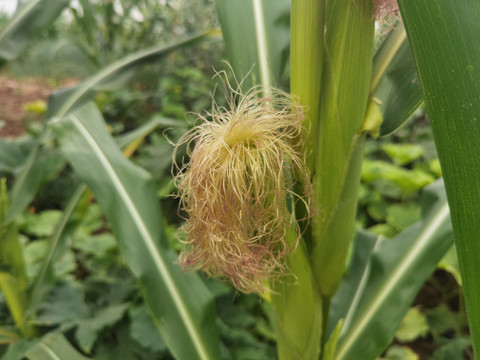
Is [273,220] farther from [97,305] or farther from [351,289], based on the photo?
[97,305]

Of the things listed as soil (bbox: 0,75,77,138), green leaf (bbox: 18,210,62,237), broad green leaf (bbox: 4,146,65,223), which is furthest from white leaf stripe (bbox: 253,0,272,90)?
soil (bbox: 0,75,77,138)

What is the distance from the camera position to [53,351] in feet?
2.33

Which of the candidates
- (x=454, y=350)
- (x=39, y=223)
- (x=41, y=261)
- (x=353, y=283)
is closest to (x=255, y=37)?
(x=353, y=283)

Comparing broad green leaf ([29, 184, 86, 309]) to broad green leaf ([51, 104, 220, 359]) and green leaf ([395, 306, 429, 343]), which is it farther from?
green leaf ([395, 306, 429, 343])

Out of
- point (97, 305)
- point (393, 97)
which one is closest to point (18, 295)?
point (97, 305)

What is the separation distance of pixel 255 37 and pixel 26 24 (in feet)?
2.27

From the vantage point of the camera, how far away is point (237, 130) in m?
0.39

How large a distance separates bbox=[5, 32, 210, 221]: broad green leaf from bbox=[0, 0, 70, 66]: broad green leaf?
0.53 feet

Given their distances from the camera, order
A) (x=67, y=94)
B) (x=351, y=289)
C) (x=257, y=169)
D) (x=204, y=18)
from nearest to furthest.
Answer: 1. (x=257, y=169)
2. (x=351, y=289)
3. (x=67, y=94)
4. (x=204, y=18)

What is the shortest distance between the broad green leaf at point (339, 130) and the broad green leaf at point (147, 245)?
24 cm

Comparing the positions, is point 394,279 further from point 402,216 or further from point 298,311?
point 402,216

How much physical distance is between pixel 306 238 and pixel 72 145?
1.43ft

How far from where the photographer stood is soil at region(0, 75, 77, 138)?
114 inches

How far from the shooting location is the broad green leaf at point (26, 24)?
0.93 m
